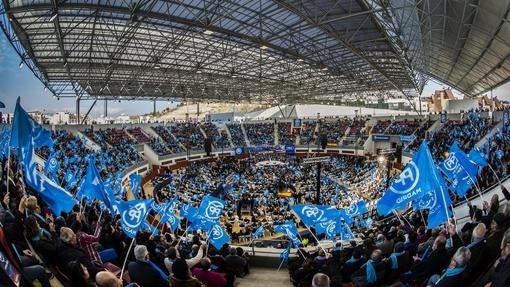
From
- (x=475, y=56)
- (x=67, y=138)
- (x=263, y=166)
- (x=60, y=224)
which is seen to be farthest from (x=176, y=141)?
(x=60, y=224)

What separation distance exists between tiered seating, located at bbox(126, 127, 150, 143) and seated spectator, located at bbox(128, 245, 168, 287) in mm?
39247

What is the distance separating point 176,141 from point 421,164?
1713 inches

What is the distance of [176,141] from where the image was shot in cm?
4825

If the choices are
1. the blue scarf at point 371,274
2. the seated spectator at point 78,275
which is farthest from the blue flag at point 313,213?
the seated spectator at point 78,275

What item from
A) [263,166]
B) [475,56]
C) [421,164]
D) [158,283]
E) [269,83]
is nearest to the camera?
[158,283]

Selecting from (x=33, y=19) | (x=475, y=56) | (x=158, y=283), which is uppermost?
(x=33, y=19)

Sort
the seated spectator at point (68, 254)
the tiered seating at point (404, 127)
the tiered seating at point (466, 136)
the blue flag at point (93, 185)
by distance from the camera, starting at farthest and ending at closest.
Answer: the tiered seating at point (404, 127)
the tiered seating at point (466, 136)
the blue flag at point (93, 185)
the seated spectator at point (68, 254)

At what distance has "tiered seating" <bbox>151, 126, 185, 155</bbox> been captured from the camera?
4312cm

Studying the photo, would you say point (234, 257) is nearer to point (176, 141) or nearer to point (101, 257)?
point (101, 257)

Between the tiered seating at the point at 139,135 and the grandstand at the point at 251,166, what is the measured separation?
29cm

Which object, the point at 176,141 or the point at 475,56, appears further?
→ the point at 176,141

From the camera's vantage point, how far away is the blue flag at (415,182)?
6781 millimetres

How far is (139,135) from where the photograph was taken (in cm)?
4397

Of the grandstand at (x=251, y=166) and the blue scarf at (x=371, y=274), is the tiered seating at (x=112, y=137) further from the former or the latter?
the blue scarf at (x=371, y=274)
